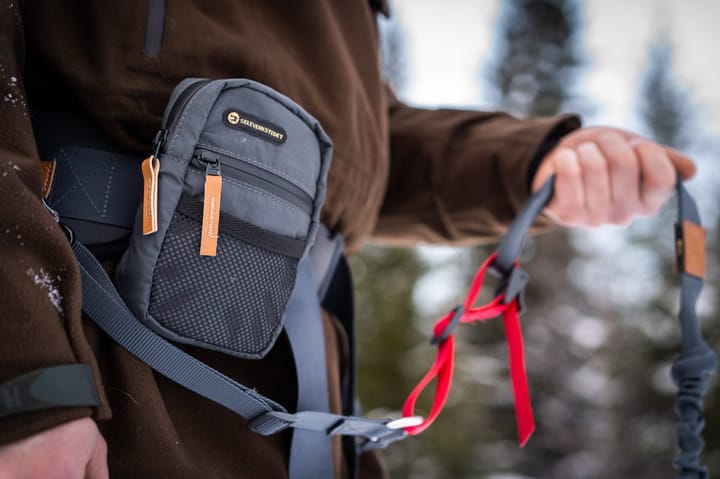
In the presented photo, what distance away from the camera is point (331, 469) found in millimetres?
985

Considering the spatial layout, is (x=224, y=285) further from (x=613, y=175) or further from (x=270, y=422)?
(x=613, y=175)

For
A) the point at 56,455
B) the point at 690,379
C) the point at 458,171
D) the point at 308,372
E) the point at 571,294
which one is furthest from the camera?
the point at 571,294

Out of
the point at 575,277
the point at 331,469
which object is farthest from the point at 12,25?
the point at 575,277

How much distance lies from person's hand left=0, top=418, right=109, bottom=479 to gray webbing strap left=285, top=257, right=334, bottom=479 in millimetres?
379

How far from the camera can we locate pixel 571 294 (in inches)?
424

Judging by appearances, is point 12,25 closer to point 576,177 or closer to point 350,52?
point 350,52

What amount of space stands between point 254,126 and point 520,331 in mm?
695

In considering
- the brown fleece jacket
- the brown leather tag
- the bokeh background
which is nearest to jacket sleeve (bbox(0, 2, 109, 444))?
the brown fleece jacket

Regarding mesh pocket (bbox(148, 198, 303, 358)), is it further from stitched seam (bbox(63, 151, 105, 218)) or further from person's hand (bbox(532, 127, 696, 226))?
person's hand (bbox(532, 127, 696, 226))

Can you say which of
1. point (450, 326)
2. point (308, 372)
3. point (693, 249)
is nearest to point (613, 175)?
point (693, 249)

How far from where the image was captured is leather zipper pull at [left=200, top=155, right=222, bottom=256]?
753 millimetres

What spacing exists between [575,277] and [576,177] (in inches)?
413

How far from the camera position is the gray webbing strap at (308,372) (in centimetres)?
94

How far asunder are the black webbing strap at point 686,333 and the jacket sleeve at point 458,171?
161mm
